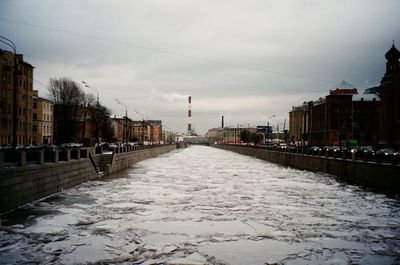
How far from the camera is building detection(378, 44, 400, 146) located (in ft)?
250

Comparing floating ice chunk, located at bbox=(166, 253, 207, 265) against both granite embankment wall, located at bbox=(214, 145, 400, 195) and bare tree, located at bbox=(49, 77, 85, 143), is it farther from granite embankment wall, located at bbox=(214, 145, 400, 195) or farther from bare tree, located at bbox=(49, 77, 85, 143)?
bare tree, located at bbox=(49, 77, 85, 143)

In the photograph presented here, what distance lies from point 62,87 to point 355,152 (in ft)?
194

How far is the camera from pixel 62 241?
12789mm

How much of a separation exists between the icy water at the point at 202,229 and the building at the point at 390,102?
5664cm

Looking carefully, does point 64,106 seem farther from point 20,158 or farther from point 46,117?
point 20,158

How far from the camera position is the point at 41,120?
93562 mm

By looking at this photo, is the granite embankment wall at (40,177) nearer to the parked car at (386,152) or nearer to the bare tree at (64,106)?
the parked car at (386,152)

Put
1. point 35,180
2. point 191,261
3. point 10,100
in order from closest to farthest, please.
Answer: point 191,261
point 35,180
point 10,100

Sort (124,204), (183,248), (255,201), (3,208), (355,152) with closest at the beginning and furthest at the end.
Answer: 1. (183,248)
2. (3,208)
3. (124,204)
4. (255,201)
5. (355,152)

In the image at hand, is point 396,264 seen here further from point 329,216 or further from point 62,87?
point 62,87

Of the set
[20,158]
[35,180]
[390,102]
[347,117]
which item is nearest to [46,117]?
[347,117]

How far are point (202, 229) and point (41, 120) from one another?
8616 cm

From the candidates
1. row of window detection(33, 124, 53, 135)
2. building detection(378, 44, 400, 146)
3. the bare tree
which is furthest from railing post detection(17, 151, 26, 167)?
row of window detection(33, 124, 53, 135)

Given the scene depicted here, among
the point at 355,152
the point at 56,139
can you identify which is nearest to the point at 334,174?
the point at 355,152
